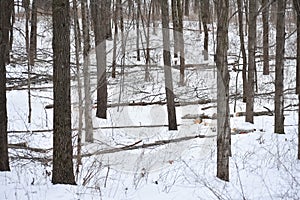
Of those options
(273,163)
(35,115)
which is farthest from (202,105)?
(273,163)

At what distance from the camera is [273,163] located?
370 inches

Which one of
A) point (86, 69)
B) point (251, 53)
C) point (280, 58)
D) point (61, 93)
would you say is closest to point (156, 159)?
point (86, 69)

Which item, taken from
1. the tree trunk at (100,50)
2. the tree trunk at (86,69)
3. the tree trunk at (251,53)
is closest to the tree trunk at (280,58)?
the tree trunk at (251,53)

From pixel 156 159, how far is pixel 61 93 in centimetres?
421

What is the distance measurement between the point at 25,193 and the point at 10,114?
991 cm

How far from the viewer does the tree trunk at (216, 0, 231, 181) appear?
25.9 feet

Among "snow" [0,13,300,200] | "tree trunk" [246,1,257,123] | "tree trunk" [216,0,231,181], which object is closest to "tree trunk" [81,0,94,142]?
"snow" [0,13,300,200]

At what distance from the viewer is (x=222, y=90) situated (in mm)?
8133

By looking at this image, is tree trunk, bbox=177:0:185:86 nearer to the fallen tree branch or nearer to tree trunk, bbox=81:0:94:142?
the fallen tree branch

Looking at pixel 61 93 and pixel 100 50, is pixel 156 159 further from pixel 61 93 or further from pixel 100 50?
pixel 100 50

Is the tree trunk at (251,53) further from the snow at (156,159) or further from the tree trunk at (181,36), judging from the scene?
the tree trunk at (181,36)

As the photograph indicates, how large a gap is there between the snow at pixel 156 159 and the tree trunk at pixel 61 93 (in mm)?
334

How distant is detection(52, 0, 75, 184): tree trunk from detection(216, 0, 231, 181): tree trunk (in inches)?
120

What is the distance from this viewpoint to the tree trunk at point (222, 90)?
791cm
